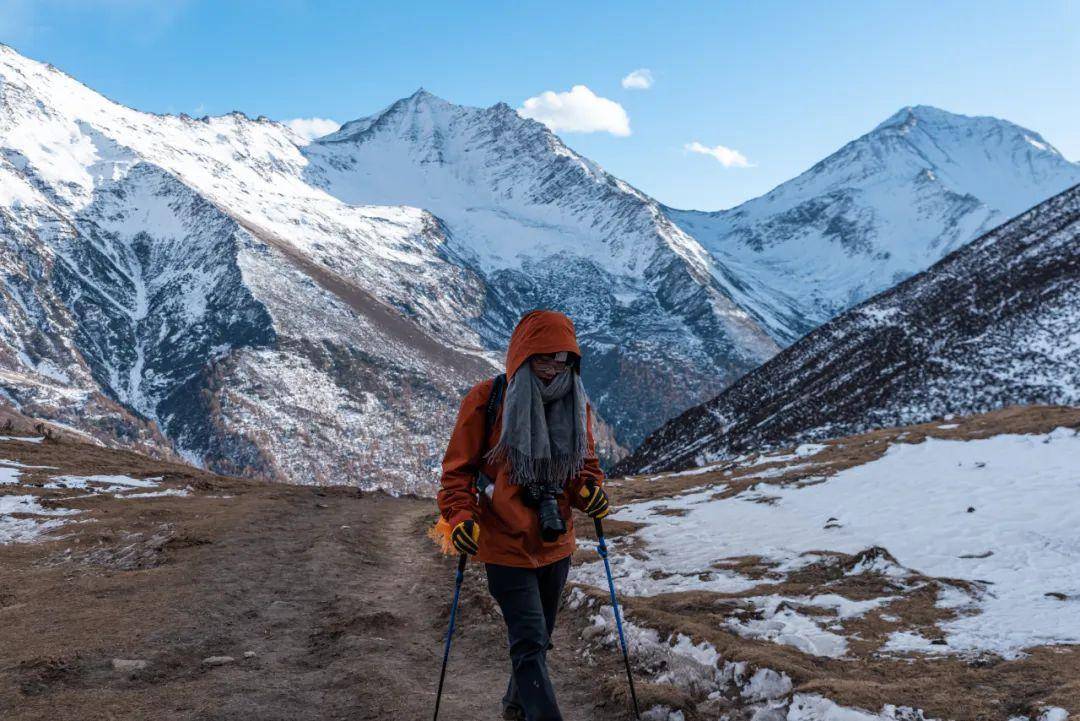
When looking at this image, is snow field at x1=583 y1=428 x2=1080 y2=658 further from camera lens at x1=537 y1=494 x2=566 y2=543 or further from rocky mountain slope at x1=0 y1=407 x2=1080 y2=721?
camera lens at x1=537 y1=494 x2=566 y2=543

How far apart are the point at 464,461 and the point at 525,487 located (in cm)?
62

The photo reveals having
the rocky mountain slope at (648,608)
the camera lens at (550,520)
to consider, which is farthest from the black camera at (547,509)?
the rocky mountain slope at (648,608)

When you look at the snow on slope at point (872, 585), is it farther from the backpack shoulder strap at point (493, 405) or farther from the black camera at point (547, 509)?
the backpack shoulder strap at point (493, 405)

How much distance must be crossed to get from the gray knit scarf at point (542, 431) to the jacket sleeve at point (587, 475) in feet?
0.49

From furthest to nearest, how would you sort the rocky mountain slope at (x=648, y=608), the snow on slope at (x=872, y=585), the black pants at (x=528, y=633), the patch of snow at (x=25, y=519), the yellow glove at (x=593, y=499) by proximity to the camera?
the patch of snow at (x=25, y=519) < the rocky mountain slope at (x=648, y=608) < the snow on slope at (x=872, y=585) < the yellow glove at (x=593, y=499) < the black pants at (x=528, y=633)

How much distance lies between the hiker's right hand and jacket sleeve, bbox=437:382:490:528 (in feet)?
0.31

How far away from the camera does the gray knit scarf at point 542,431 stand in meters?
6.79

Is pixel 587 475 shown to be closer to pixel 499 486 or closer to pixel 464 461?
pixel 499 486

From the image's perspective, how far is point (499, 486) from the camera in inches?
272

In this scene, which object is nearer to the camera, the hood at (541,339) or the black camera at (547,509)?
the black camera at (547,509)

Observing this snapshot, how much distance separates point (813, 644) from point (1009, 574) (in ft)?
15.6

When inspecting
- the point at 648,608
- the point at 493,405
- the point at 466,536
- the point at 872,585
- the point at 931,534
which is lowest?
the point at 872,585

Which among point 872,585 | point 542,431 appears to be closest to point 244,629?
point 542,431

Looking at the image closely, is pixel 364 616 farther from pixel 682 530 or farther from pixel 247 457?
pixel 247 457
